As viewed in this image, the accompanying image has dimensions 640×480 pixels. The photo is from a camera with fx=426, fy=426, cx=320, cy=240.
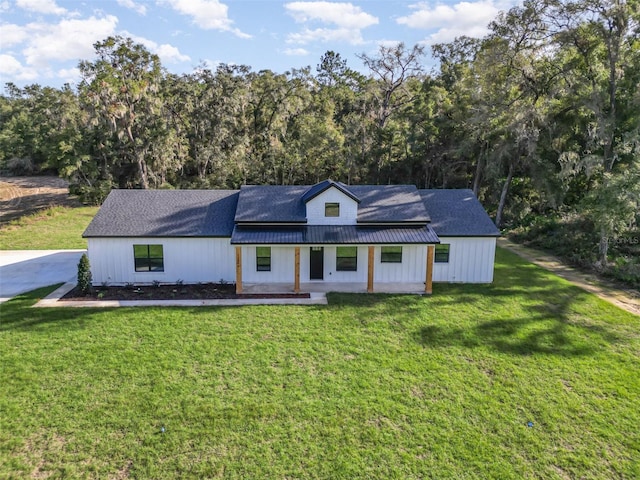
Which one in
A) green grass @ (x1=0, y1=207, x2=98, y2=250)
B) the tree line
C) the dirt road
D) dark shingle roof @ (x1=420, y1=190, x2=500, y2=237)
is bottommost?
the dirt road

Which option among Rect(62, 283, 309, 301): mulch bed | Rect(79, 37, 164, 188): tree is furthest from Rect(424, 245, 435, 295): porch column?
Rect(79, 37, 164, 188): tree

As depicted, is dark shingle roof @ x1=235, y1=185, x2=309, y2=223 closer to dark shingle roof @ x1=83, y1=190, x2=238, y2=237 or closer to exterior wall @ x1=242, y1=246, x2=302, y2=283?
dark shingle roof @ x1=83, y1=190, x2=238, y2=237

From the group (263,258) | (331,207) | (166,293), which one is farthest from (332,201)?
(166,293)

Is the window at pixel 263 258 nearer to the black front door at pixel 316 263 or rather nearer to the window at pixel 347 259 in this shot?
the black front door at pixel 316 263

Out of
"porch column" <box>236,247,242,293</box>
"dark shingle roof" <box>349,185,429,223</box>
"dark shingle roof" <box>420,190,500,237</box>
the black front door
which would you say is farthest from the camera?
"dark shingle roof" <box>420,190,500,237</box>

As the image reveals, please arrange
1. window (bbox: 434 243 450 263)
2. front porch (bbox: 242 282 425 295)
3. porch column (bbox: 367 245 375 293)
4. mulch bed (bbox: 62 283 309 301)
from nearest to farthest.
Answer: mulch bed (bbox: 62 283 309 301)
porch column (bbox: 367 245 375 293)
front porch (bbox: 242 282 425 295)
window (bbox: 434 243 450 263)

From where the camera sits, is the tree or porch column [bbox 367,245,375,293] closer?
porch column [bbox 367,245,375,293]

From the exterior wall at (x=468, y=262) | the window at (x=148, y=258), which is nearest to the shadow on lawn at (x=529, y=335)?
the exterior wall at (x=468, y=262)
